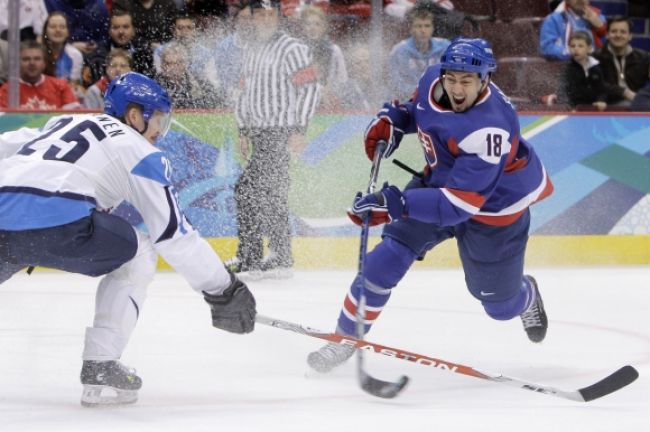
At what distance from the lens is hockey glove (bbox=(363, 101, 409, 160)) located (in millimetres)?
3986

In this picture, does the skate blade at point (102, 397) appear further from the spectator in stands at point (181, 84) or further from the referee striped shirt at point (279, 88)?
the spectator in stands at point (181, 84)

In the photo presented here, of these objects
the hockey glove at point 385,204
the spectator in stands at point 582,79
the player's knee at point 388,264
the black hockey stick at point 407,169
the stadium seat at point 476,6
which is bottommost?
the spectator in stands at point 582,79

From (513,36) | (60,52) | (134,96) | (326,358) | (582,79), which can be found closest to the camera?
(134,96)

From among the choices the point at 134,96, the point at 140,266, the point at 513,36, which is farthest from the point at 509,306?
the point at 513,36

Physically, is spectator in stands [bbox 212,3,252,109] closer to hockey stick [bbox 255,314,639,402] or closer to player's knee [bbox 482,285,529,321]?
player's knee [bbox 482,285,529,321]

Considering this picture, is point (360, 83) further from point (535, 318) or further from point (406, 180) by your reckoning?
point (535, 318)

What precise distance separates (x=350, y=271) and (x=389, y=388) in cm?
311

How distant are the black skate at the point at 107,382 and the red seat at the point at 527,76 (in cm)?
432

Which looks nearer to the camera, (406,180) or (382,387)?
(382,387)

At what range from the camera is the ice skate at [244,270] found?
20.1ft

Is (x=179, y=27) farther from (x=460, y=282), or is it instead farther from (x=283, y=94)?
(x=460, y=282)

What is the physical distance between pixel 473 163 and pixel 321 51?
3535 mm

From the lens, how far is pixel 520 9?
25.4ft

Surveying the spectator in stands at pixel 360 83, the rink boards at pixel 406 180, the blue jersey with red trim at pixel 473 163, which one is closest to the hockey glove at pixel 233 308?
the blue jersey with red trim at pixel 473 163
